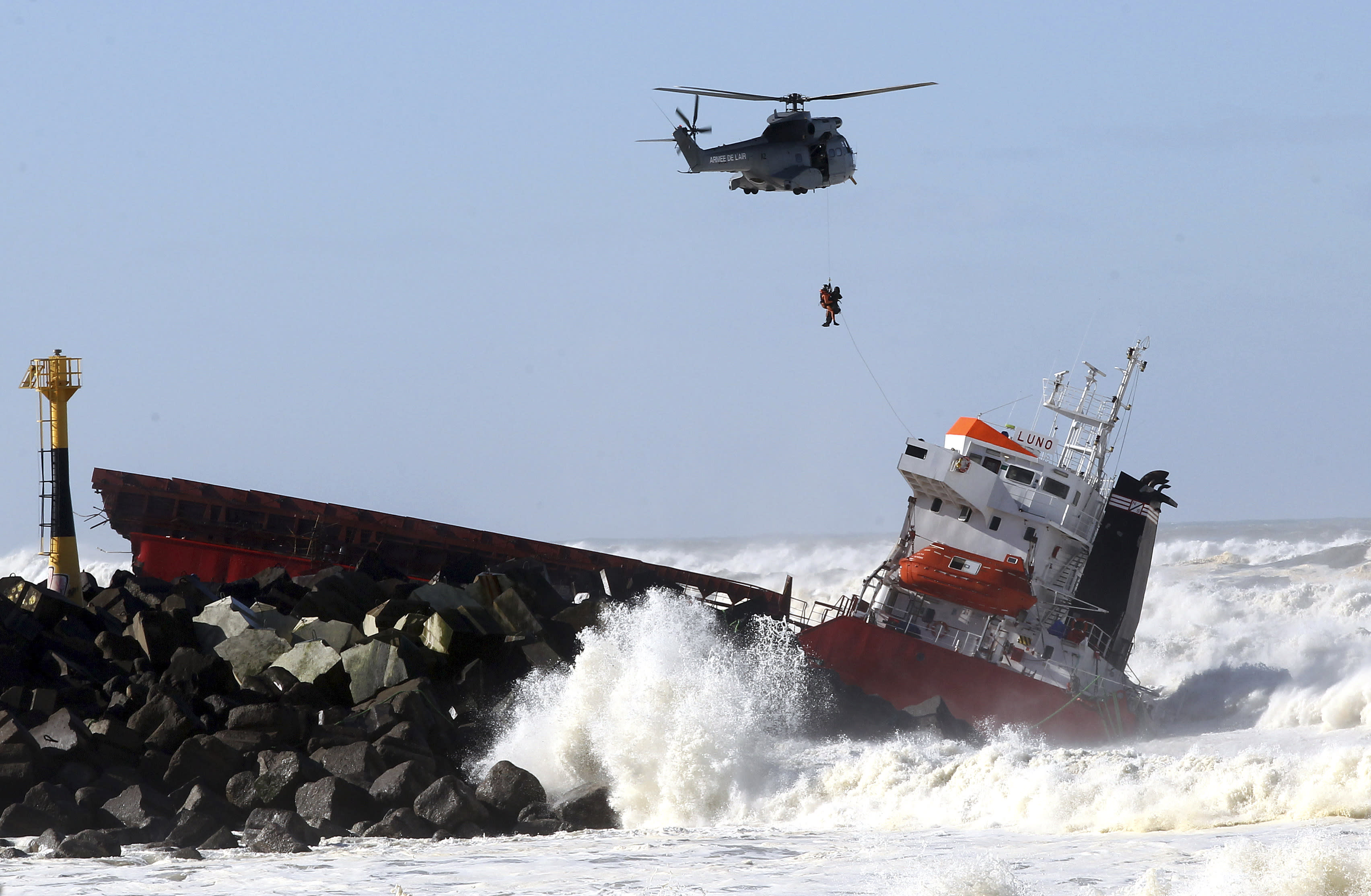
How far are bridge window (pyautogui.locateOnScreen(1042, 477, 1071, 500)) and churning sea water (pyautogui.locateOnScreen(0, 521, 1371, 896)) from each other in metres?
4.45

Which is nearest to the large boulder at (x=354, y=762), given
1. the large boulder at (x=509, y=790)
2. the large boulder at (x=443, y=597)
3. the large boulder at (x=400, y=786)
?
the large boulder at (x=400, y=786)

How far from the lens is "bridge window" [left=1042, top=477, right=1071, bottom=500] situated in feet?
85.5

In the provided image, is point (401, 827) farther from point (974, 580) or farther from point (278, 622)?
point (974, 580)

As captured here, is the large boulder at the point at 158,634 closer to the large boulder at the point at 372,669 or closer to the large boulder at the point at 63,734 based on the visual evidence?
the large boulder at the point at 372,669

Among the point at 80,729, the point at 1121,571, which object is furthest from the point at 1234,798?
the point at 1121,571

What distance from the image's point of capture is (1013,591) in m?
25.0

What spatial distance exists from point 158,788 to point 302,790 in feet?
5.64

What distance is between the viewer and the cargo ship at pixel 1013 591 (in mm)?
23922

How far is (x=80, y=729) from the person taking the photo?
1566 cm

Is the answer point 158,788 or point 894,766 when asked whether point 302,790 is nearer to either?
point 158,788

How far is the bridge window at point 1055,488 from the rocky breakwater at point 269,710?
896cm

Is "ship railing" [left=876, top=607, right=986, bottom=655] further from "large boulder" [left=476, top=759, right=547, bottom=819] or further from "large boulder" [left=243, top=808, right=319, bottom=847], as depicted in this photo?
"large boulder" [left=243, top=808, right=319, bottom=847]

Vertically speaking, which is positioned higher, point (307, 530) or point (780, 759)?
point (307, 530)

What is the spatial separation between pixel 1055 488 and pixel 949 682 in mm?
4383
